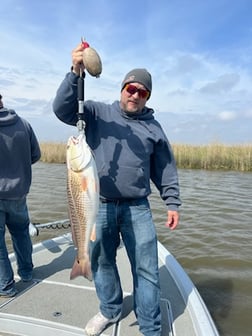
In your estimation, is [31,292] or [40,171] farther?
[40,171]

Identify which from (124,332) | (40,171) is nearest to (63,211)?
(124,332)

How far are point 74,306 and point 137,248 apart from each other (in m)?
1.00

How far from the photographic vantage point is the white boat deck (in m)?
2.95

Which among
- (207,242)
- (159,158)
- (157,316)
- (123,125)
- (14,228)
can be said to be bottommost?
(207,242)

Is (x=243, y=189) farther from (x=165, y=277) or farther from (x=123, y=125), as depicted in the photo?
(x=123, y=125)

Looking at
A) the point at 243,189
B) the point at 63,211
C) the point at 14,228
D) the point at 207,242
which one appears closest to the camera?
the point at 14,228

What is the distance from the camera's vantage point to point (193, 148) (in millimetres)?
21406

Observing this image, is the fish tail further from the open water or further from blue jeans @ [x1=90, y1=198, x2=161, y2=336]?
the open water

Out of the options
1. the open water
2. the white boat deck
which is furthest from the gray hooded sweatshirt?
the open water

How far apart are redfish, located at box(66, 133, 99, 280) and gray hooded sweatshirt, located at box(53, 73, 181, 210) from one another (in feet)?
1.29

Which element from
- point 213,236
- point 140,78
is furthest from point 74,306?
point 213,236

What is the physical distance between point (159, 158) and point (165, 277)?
1.81 m

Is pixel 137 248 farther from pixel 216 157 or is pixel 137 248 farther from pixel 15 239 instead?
pixel 216 157

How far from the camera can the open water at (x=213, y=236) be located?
15.9ft
